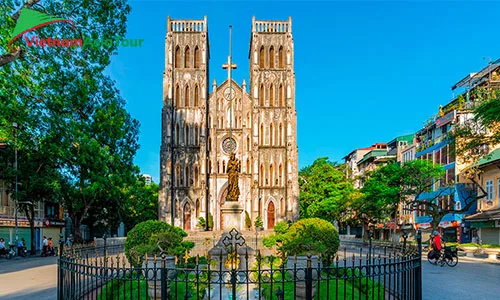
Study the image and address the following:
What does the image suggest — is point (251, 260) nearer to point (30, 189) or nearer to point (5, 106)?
A: point (5, 106)

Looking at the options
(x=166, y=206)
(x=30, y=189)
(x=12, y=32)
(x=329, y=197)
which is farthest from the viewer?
(x=329, y=197)

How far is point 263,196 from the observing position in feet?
155

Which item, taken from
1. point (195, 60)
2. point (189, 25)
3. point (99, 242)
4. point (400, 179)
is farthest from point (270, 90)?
point (99, 242)

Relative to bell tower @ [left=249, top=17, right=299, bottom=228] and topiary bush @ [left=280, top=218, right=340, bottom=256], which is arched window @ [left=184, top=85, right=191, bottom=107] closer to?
bell tower @ [left=249, top=17, right=299, bottom=228]

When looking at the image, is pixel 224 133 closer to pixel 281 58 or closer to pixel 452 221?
pixel 281 58

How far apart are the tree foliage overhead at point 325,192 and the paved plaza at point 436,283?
1194 inches

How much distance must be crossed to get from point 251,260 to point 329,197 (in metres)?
33.4

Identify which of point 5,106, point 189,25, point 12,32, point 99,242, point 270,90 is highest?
point 189,25

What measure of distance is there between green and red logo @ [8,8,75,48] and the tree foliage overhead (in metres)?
38.2

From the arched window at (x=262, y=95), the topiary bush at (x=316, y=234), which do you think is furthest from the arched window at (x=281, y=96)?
the topiary bush at (x=316, y=234)

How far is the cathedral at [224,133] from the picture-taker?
46.8 meters

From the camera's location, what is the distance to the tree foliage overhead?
48.8m

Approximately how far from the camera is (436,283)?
43.6ft

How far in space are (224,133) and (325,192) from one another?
14.2 metres
